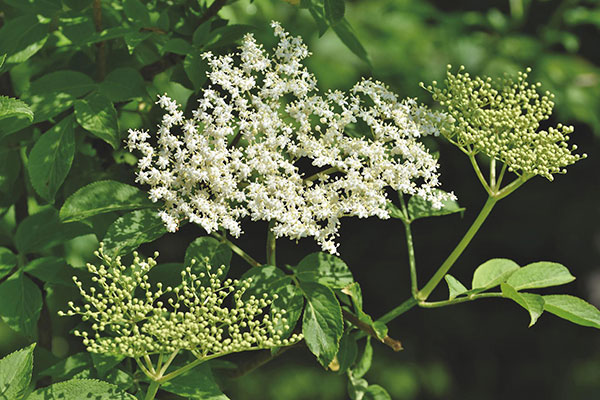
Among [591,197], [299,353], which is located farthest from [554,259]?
[299,353]

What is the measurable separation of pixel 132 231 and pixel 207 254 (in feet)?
0.54

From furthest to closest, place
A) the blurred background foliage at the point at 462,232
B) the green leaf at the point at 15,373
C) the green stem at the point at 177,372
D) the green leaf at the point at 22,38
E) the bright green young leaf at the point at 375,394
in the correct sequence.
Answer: the blurred background foliage at the point at 462,232, the bright green young leaf at the point at 375,394, the green leaf at the point at 22,38, the green stem at the point at 177,372, the green leaf at the point at 15,373

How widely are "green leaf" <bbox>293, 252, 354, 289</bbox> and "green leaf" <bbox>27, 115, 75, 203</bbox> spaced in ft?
1.81

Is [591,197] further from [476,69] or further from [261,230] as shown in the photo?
[261,230]

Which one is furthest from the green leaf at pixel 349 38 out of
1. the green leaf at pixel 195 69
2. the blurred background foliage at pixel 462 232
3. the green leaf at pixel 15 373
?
the blurred background foliage at pixel 462 232

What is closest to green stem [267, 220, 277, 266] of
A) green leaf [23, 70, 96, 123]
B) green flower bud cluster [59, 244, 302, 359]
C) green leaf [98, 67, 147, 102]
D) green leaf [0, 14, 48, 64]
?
green flower bud cluster [59, 244, 302, 359]

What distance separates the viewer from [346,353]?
5.46 ft

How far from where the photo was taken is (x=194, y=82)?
1.60 metres

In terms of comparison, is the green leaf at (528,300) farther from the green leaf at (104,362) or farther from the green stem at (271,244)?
the green leaf at (104,362)

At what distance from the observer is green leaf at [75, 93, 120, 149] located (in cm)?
157

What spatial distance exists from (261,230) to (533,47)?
6.36ft

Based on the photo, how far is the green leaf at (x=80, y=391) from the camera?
1365 millimetres

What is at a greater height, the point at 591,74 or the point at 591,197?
the point at 591,74

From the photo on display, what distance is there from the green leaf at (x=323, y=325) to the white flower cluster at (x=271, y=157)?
0.11 meters
